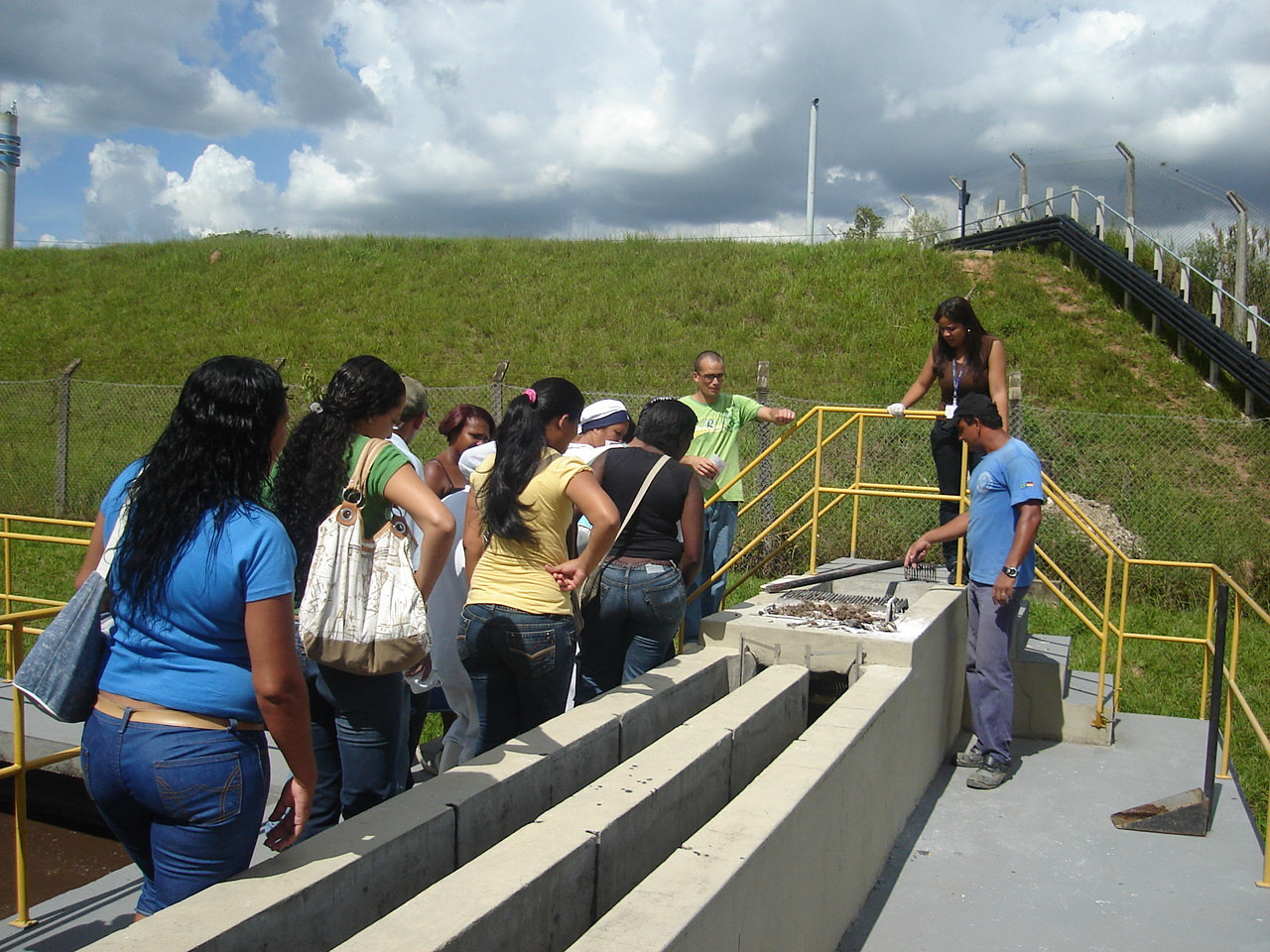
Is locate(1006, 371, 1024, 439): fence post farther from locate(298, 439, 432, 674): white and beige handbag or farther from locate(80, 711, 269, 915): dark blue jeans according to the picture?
locate(80, 711, 269, 915): dark blue jeans

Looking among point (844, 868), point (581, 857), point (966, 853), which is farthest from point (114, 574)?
point (966, 853)

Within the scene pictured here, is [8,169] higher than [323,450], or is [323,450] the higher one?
[8,169]

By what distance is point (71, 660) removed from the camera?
210 centimetres

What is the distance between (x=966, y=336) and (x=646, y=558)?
9.29 feet

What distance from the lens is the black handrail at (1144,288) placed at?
1487 centimetres

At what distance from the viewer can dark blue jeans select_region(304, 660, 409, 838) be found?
9.27 feet

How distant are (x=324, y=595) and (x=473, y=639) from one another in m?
0.88

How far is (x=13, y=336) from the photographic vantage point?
21.6m

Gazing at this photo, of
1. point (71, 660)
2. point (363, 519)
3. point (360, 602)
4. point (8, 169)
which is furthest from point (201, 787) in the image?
point (8, 169)

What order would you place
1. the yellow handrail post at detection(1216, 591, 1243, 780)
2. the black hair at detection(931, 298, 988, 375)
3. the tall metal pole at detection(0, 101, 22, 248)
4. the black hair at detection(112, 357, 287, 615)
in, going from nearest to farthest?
the black hair at detection(112, 357, 287, 615) → the yellow handrail post at detection(1216, 591, 1243, 780) → the black hair at detection(931, 298, 988, 375) → the tall metal pole at detection(0, 101, 22, 248)

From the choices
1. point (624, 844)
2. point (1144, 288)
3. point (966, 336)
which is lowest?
point (624, 844)

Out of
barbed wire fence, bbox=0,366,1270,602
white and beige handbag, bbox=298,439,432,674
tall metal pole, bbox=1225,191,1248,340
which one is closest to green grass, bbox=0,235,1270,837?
barbed wire fence, bbox=0,366,1270,602

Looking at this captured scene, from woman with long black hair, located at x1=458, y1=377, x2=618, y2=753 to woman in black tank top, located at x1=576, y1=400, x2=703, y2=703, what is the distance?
447 millimetres

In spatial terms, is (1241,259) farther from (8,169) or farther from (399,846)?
(8,169)
